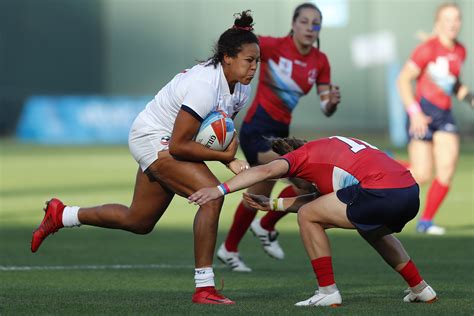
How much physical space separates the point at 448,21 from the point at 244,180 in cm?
663

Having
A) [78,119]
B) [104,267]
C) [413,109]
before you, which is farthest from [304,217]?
[78,119]

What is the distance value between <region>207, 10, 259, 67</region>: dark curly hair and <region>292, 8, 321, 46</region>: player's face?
2.45 metres

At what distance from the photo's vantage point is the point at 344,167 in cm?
777

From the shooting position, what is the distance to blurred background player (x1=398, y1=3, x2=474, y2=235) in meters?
13.6

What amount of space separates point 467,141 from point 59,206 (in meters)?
28.5

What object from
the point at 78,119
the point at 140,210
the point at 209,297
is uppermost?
the point at 140,210

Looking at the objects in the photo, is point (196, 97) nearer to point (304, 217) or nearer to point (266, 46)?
point (304, 217)

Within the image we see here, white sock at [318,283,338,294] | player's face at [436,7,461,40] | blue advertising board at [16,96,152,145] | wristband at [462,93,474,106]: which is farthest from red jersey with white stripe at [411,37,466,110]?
blue advertising board at [16,96,152,145]

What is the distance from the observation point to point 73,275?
9.71 m

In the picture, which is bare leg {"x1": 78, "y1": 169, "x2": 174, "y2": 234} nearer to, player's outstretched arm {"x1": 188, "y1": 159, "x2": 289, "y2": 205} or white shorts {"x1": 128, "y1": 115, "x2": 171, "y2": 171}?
white shorts {"x1": 128, "y1": 115, "x2": 171, "y2": 171}

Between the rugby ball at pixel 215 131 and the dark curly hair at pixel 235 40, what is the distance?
38 cm

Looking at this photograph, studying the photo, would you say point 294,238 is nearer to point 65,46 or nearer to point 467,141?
point 467,141

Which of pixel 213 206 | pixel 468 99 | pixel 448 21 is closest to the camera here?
pixel 213 206

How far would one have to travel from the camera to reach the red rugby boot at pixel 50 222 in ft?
30.9
